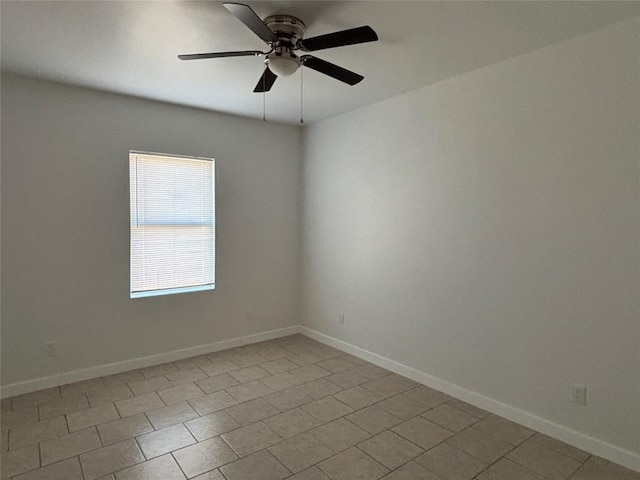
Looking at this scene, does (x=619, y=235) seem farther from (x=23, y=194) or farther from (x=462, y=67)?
(x=23, y=194)

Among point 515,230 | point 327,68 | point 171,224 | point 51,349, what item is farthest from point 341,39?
point 51,349

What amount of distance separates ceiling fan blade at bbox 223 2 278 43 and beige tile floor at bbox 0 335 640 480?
7.87 ft

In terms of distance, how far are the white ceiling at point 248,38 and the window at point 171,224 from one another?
80 centimetres

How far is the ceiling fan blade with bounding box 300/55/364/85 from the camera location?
225cm

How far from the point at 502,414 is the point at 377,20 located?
9.30 ft

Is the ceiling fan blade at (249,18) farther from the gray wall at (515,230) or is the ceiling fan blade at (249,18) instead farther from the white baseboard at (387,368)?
the white baseboard at (387,368)

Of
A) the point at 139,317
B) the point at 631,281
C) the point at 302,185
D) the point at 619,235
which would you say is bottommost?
the point at 139,317

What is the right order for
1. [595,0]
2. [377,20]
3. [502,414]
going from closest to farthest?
[595,0], [377,20], [502,414]

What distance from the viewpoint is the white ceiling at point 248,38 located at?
2.08 metres

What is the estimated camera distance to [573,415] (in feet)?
8.23

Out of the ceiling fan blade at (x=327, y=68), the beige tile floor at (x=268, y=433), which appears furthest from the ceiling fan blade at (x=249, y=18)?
the beige tile floor at (x=268, y=433)

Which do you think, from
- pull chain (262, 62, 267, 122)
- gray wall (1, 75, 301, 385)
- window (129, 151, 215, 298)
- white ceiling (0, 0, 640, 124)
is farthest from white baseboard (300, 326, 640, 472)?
pull chain (262, 62, 267, 122)

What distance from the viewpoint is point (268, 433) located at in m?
2.63

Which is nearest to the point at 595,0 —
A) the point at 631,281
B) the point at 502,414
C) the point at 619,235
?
the point at 619,235
